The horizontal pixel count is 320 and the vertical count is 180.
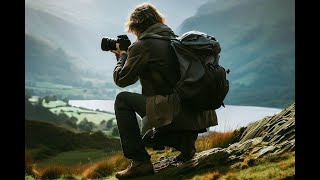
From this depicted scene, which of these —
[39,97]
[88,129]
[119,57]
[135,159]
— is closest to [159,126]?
[135,159]

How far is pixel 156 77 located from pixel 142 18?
631mm

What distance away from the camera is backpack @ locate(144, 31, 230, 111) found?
18.2 feet

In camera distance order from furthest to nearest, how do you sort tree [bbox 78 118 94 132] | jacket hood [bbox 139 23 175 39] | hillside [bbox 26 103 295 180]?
tree [bbox 78 118 94 132]
jacket hood [bbox 139 23 175 39]
hillside [bbox 26 103 295 180]

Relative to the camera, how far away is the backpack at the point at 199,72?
5.54 m

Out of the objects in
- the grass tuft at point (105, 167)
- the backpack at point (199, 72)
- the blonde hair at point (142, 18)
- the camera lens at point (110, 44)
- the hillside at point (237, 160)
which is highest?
the blonde hair at point (142, 18)

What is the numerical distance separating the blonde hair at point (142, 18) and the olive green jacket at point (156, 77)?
0.30ft

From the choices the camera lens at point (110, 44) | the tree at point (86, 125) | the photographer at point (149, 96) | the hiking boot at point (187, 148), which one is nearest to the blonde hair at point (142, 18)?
the photographer at point (149, 96)

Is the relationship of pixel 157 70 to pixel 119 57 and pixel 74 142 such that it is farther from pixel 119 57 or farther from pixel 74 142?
pixel 74 142

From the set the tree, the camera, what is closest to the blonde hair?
the camera

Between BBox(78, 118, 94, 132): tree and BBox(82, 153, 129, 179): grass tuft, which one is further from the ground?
BBox(78, 118, 94, 132): tree

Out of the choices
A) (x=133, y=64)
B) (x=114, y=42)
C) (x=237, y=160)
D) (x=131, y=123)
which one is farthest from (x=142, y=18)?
(x=237, y=160)

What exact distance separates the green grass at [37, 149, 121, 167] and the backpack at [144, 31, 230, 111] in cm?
170

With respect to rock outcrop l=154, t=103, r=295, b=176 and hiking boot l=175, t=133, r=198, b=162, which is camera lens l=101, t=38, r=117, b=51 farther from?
rock outcrop l=154, t=103, r=295, b=176

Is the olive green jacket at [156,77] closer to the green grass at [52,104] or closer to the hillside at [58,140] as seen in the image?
the hillside at [58,140]
